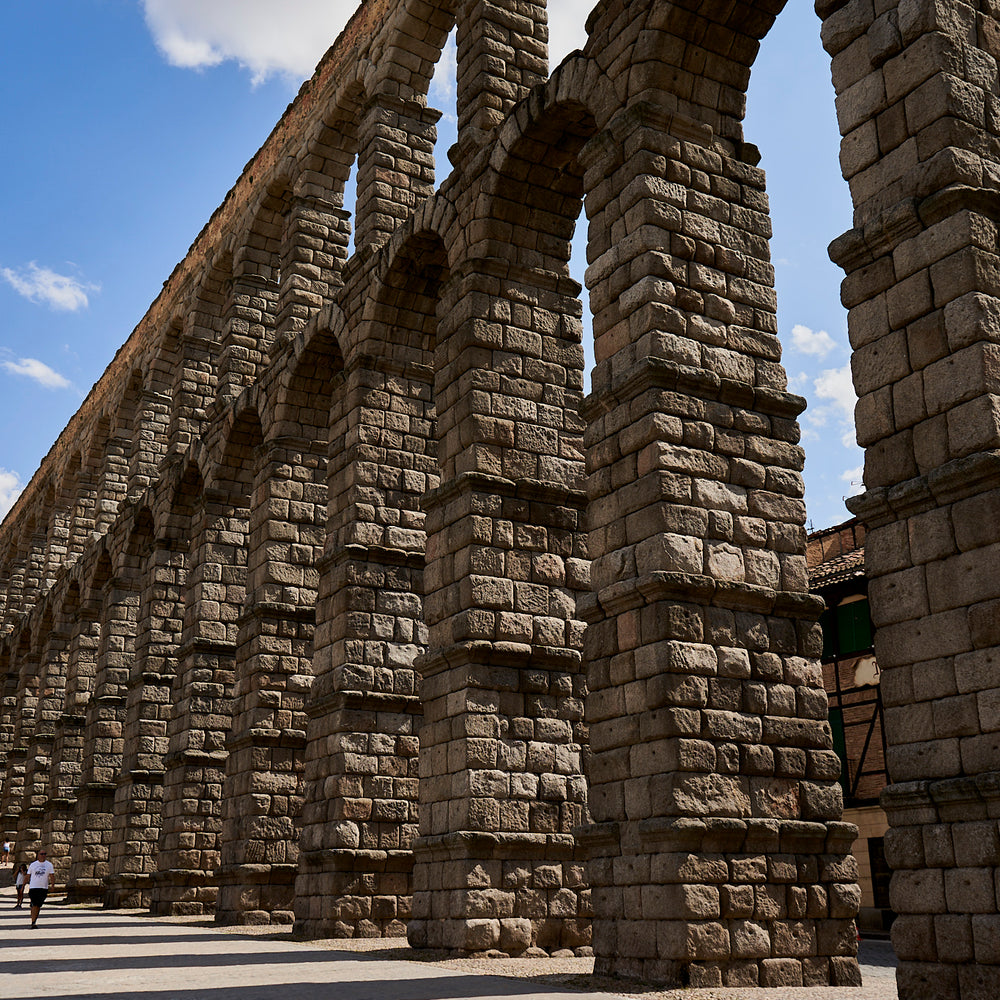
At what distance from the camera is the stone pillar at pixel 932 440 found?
5742 millimetres

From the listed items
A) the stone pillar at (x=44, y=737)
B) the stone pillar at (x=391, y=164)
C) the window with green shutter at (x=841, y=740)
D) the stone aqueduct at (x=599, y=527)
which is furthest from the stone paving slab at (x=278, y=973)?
the stone pillar at (x=44, y=737)

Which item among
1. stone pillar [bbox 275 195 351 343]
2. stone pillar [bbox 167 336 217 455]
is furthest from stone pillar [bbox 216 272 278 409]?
stone pillar [bbox 275 195 351 343]

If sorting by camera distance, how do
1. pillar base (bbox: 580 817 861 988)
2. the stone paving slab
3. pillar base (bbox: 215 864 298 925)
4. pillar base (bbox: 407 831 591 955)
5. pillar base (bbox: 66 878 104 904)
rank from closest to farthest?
1. the stone paving slab
2. pillar base (bbox: 580 817 861 988)
3. pillar base (bbox: 407 831 591 955)
4. pillar base (bbox: 215 864 298 925)
5. pillar base (bbox: 66 878 104 904)

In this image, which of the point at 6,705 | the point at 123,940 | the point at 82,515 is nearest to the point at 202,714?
the point at 123,940

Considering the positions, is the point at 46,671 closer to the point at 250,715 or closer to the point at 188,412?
the point at 188,412

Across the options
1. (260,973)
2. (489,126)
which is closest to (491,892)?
(260,973)

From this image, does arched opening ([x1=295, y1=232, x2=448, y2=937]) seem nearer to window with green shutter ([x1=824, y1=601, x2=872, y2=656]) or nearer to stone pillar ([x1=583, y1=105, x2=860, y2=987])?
stone pillar ([x1=583, y1=105, x2=860, y2=987])

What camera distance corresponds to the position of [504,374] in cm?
1081

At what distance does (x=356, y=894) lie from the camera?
37.2ft

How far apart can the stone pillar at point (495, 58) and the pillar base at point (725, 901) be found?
7.75 meters

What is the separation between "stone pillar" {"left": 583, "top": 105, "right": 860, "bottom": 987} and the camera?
23.9 feet

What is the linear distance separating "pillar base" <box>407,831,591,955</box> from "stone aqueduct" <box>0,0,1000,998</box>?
0.03m

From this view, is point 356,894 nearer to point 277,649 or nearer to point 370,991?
point 277,649

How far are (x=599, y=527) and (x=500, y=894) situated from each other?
131 inches
